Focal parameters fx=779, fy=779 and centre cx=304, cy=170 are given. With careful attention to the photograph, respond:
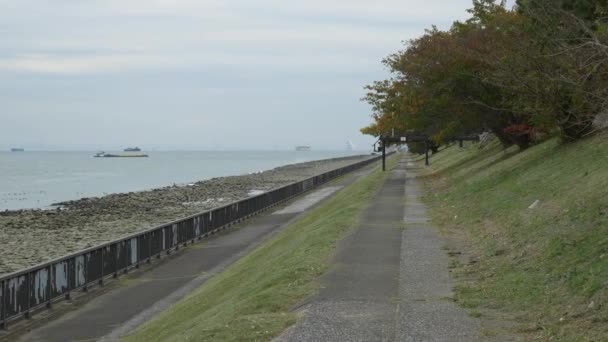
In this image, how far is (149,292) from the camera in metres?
19.4

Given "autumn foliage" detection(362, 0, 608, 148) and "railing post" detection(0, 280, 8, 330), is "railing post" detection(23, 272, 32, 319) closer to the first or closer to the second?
"railing post" detection(0, 280, 8, 330)

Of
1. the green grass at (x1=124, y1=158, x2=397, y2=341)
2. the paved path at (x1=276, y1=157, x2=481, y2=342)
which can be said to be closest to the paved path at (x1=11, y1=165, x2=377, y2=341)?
the green grass at (x1=124, y1=158, x2=397, y2=341)

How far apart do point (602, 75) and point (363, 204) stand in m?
16.7

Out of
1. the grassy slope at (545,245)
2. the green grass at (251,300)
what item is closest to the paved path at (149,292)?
the green grass at (251,300)

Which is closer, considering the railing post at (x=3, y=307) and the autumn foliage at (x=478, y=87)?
the railing post at (x=3, y=307)

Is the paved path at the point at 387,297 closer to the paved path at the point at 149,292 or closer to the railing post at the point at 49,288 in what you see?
the paved path at the point at 149,292

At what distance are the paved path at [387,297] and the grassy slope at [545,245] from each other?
61 centimetres

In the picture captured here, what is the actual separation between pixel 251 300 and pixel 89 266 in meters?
8.00

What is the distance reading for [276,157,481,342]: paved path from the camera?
986 centimetres

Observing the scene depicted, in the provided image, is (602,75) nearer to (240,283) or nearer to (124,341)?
(240,283)

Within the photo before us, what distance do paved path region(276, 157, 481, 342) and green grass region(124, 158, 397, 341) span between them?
0.39 meters

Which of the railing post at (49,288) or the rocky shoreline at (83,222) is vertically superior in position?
the railing post at (49,288)

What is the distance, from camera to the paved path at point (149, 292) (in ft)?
50.7

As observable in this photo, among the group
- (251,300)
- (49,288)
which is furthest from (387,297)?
(49,288)
